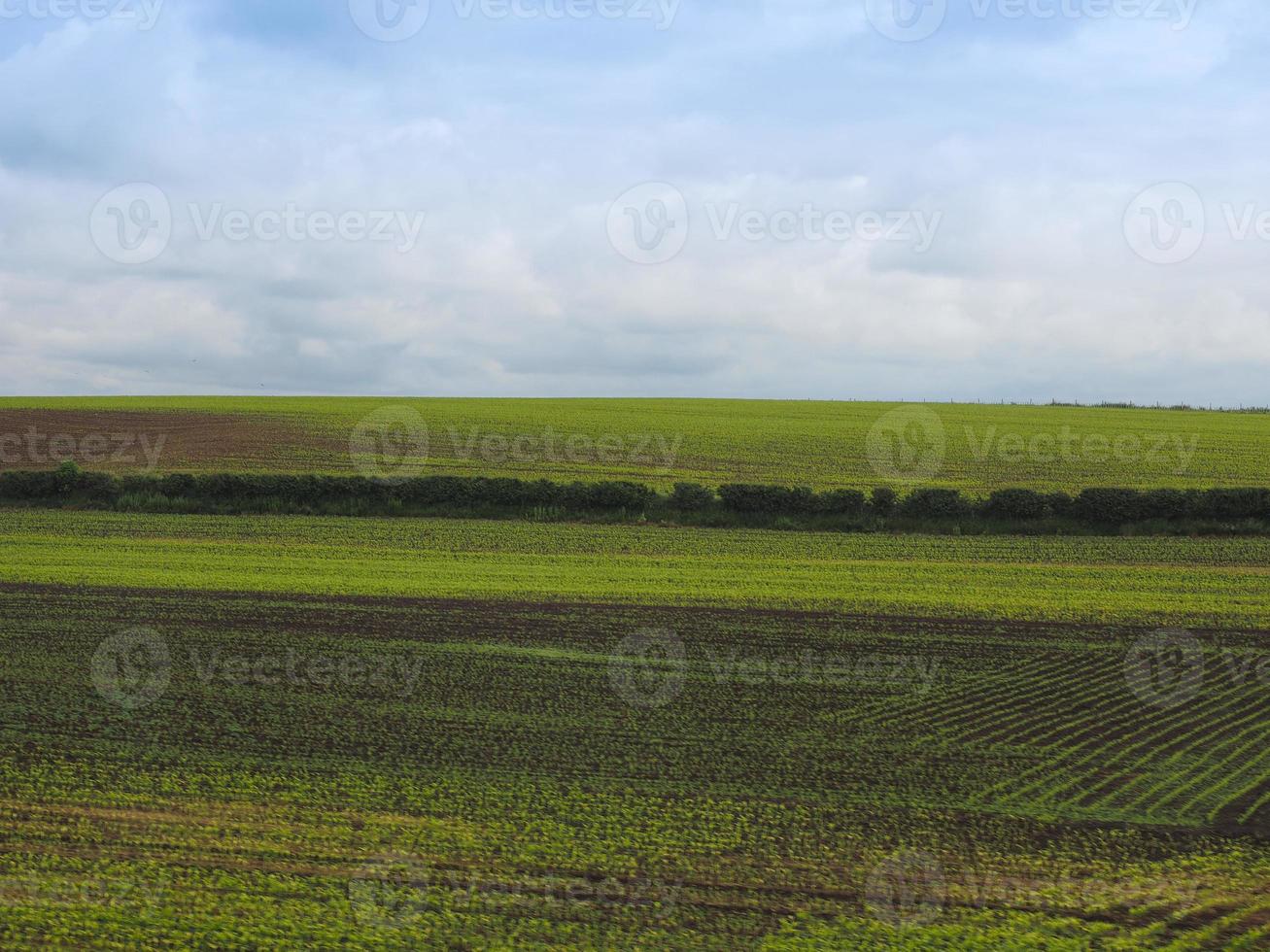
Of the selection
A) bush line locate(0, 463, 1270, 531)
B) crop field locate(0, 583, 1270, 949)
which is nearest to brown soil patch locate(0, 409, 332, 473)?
bush line locate(0, 463, 1270, 531)

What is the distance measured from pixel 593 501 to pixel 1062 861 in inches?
919

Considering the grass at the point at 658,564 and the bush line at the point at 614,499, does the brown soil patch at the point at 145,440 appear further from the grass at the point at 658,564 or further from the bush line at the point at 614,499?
the grass at the point at 658,564

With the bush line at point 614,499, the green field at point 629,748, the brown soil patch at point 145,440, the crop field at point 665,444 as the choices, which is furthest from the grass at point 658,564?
the brown soil patch at point 145,440

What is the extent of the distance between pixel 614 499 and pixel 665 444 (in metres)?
14.2

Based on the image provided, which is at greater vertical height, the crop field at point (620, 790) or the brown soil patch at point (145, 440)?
the brown soil patch at point (145, 440)

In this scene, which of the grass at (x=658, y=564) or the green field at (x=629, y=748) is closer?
the green field at (x=629, y=748)

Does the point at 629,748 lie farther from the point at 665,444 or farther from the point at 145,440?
the point at 145,440

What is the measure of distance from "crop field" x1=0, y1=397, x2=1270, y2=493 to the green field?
1224cm

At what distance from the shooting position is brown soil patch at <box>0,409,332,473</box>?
1613 inches

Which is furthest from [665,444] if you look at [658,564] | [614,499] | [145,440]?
[145,440]

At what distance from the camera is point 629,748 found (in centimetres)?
1342

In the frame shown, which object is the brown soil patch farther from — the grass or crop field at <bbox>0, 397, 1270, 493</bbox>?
the grass

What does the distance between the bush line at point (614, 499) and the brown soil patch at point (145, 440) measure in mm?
4904

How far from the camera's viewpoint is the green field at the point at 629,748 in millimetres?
9586
